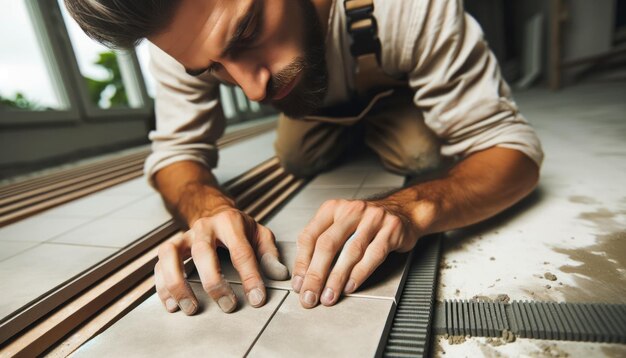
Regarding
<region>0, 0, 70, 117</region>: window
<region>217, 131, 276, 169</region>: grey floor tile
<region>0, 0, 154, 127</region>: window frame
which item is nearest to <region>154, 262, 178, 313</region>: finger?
<region>217, 131, 276, 169</region>: grey floor tile

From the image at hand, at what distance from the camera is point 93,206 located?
5.84ft

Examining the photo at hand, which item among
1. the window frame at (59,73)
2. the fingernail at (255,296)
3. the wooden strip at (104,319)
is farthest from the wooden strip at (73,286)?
the window frame at (59,73)

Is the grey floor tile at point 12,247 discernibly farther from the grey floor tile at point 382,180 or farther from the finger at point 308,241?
the grey floor tile at point 382,180

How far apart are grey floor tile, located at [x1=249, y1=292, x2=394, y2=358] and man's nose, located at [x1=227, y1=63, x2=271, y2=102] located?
0.58 m

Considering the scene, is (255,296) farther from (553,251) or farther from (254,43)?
(553,251)

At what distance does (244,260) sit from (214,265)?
0.21 feet

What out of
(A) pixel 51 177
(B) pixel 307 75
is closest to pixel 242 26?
(B) pixel 307 75

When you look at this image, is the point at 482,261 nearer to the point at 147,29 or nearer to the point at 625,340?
the point at 625,340

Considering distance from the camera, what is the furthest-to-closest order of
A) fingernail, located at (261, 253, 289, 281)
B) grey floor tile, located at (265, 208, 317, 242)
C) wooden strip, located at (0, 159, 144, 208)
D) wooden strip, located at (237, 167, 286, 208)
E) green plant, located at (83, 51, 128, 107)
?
green plant, located at (83, 51, 128, 107), wooden strip, located at (0, 159, 144, 208), wooden strip, located at (237, 167, 286, 208), grey floor tile, located at (265, 208, 317, 242), fingernail, located at (261, 253, 289, 281)

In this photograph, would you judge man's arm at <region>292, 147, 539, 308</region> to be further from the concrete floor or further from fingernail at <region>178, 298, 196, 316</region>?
fingernail at <region>178, 298, 196, 316</region>

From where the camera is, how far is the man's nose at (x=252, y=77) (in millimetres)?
958

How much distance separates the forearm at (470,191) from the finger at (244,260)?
0.40 m

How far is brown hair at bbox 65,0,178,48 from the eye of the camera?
854mm

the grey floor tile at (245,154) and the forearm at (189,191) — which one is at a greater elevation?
the forearm at (189,191)
